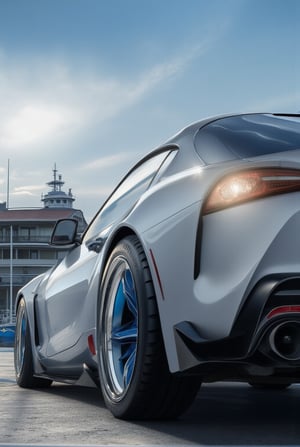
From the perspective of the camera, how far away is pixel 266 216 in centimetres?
279

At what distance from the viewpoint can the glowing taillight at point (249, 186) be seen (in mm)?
2809

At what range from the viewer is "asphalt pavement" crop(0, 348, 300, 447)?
9.34ft

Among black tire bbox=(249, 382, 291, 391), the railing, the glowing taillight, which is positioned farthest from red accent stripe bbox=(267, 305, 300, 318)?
the railing

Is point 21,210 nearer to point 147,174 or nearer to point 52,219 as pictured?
point 52,219

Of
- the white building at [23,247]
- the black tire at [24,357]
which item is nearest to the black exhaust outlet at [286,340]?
the black tire at [24,357]

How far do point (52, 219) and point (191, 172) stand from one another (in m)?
77.9

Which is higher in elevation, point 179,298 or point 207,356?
point 179,298

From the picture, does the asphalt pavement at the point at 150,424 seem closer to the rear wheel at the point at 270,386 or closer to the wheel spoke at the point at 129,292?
the wheel spoke at the point at 129,292

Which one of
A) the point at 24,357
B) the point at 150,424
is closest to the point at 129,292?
the point at 150,424

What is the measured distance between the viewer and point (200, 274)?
9.58 ft

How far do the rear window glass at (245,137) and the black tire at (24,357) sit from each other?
104 inches

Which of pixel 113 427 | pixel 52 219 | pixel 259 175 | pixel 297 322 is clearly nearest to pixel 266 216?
pixel 259 175

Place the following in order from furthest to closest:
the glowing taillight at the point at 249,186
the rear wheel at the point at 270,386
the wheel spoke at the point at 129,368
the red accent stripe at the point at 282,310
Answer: the rear wheel at the point at 270,386 < the wheel spoke at the point at 129,368 < the glowing taillight at the point at 249,186 < the red accent stripe at the point at 282,310

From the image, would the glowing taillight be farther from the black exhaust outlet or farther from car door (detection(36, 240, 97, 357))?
car door (detection(36, 240, 97, 357))
